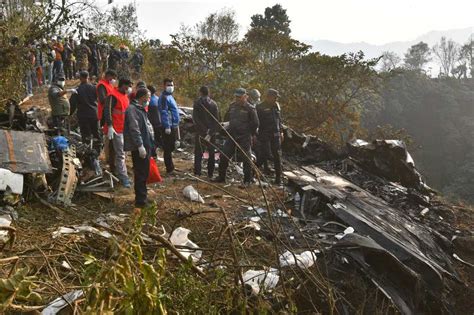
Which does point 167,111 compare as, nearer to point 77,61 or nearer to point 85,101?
point 85,101

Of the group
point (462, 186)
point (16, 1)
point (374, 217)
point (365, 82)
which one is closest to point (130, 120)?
point (374, 217)

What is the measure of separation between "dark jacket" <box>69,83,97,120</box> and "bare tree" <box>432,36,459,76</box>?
69.8m

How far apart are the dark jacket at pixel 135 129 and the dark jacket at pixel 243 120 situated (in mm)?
1759

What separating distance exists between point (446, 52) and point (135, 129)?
73.3 m

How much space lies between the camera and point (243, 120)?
7.05 metres

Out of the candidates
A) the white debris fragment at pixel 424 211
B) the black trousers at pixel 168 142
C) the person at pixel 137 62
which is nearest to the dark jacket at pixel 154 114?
the black trousers at pixel 168 142

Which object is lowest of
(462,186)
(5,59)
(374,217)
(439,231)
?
(462,186)

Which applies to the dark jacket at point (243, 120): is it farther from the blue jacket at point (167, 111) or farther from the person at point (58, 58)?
the person at point (58, 58)

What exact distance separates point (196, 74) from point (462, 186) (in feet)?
75.4

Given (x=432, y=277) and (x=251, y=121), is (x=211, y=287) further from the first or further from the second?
(x=251, y=121)

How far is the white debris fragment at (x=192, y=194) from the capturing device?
6.52m

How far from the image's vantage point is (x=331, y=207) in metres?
6.09

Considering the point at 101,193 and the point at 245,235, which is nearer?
the point at 245,235

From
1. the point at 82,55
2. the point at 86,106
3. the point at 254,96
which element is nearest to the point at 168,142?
the point at 86,106
